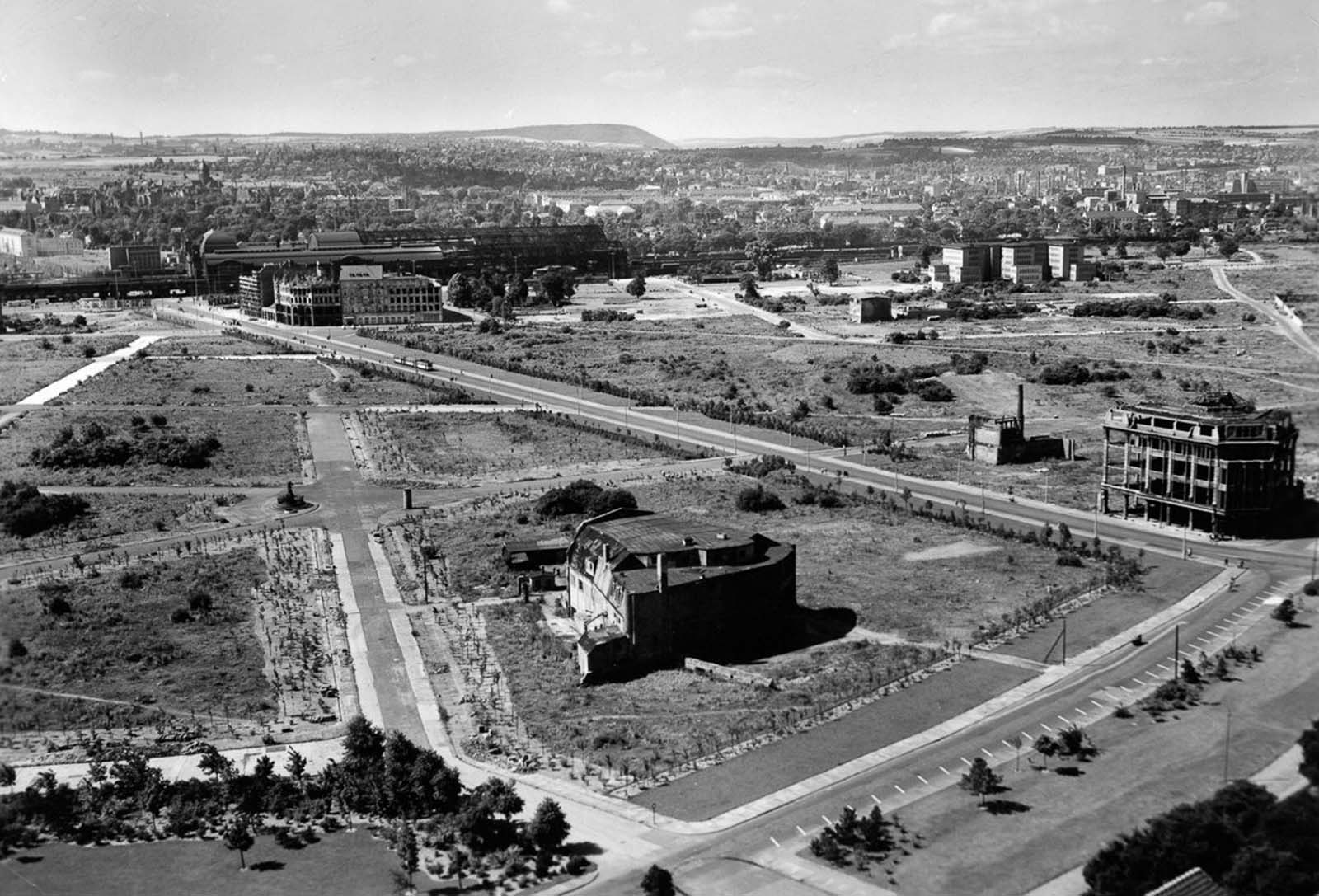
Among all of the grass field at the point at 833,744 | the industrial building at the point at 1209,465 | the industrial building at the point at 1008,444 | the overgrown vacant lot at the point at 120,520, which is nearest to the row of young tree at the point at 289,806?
the grass field at the point at 833,744

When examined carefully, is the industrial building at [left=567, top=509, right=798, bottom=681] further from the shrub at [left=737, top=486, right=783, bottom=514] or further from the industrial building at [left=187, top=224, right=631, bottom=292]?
the industrial building at [left=187, top=224, right=631, bottom=292]

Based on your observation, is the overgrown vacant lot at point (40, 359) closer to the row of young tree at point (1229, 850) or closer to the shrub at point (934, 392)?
the shrub at point (934, 392)

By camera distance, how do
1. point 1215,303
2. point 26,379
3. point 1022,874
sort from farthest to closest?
point 1215,303, point 26,379, point 1022,874

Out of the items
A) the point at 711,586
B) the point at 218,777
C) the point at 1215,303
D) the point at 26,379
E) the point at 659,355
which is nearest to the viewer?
the point at 218,777

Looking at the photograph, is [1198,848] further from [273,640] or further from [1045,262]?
[1045,262]

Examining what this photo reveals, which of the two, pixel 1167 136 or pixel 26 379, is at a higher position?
pixel 1167 136

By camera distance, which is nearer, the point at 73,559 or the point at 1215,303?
the point at 73,559

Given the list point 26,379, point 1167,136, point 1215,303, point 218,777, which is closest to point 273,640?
point 218,777
